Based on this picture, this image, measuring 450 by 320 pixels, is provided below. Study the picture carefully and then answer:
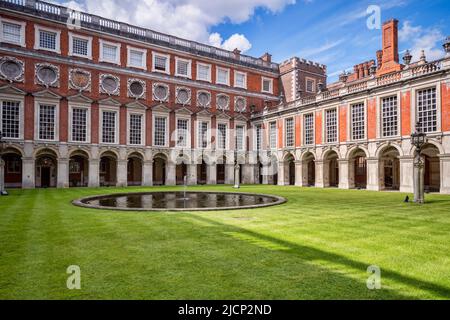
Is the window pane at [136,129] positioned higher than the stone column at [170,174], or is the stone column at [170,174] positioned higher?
the window pane at [136,129]

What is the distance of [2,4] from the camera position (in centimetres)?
2831

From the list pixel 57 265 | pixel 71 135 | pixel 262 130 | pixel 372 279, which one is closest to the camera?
pixel 372 279

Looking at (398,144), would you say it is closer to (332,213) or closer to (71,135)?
(332,213)

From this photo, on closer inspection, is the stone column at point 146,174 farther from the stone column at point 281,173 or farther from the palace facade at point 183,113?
the stone column at point 281,173

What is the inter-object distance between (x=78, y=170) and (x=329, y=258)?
36.1 m

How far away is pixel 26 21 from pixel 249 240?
3368cm

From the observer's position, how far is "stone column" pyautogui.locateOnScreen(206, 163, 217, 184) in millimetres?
40062

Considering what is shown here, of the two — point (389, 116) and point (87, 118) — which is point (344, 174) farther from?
point (87, 118)

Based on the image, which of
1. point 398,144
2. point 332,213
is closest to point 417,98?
point 398,144

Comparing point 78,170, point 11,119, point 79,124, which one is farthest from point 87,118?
point 78,170

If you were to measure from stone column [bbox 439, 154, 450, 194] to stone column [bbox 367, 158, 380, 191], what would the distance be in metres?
5.10

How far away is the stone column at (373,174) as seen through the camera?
2752cm

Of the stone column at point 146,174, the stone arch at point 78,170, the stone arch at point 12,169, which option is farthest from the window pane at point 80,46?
the stone column at point 146,174

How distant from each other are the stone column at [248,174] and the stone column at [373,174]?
17.4 m
